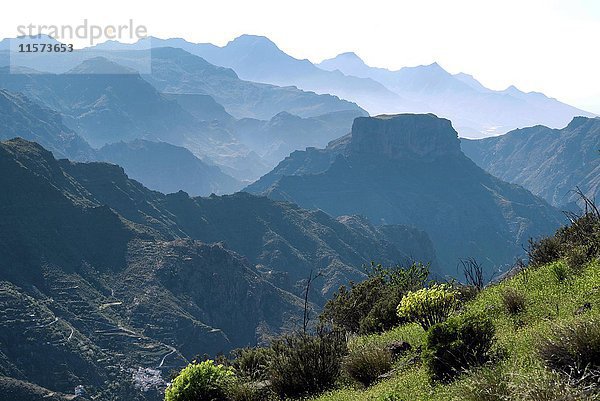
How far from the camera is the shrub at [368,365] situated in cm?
1094

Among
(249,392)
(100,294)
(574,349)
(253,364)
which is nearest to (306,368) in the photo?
(249,392)

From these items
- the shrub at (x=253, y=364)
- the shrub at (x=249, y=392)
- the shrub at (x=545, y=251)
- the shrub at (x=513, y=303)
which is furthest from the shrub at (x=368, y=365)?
the shrub at (x=545, y=251)

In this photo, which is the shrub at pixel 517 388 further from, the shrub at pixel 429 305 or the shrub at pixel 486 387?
the shrub at pixel 429 305

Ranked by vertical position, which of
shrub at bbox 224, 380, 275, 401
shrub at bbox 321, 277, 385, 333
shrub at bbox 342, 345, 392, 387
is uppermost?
shrub at bbox 342, 345, 392, 387

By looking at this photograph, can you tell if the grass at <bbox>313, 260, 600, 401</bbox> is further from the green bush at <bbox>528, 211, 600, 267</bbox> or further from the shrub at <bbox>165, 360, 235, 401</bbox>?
the shrub at <bbox>165, 360, 235, 401</bbox>

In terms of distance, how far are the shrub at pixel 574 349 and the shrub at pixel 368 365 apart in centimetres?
A: 417

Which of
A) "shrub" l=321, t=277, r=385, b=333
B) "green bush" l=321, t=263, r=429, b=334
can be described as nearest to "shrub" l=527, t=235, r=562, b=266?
"green bush" l=321, t=263, r=429, b=334

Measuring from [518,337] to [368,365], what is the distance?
331 cm

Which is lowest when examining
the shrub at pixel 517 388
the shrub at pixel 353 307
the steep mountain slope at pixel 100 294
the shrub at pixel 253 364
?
the steep mountain slope at pixel 100 294

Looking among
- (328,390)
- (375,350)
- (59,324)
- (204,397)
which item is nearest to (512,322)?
(375,350)

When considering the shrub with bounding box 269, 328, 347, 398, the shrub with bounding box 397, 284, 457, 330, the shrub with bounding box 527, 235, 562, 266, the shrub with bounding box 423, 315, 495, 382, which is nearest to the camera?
the shrub with bounding box 423, 315, 495, 382

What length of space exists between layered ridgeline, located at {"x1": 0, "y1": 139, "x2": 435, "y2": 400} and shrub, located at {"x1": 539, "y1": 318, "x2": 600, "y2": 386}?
83.6 meters

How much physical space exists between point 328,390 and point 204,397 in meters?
2.80

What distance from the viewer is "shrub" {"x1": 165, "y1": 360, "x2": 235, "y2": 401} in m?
11.0
